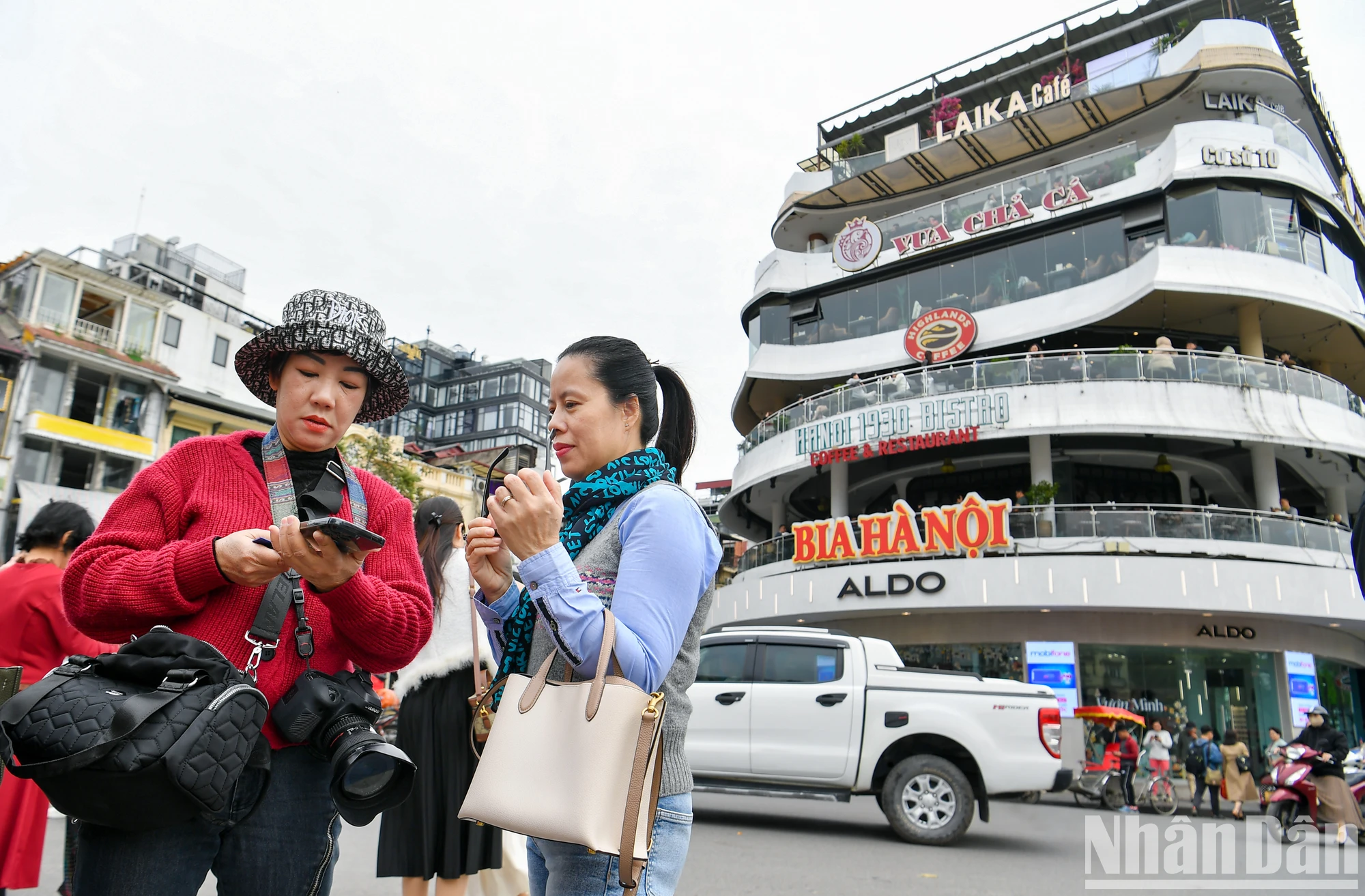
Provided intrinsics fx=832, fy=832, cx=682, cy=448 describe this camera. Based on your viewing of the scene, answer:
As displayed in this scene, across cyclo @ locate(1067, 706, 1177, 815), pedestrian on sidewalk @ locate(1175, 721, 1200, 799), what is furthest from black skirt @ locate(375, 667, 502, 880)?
pedestrian on sidewalk @ locate(1175, 721, 1200, 799)

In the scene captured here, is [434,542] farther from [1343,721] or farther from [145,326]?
[145,326]

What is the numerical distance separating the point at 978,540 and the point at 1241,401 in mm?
6949

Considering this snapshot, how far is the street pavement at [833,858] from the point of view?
5590mm

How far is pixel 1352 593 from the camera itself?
1866cm

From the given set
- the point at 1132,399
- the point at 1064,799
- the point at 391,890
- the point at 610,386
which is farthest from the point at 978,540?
the point at 610,386


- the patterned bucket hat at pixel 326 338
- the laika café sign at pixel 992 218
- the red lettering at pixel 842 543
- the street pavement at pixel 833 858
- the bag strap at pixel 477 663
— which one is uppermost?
the laika café sign at pixel 992 218

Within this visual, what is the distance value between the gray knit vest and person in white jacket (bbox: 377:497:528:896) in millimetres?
1663

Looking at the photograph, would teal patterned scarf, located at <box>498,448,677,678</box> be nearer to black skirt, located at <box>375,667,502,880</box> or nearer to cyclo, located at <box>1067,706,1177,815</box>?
black skirt, located at <box>375,667,502,880</box>

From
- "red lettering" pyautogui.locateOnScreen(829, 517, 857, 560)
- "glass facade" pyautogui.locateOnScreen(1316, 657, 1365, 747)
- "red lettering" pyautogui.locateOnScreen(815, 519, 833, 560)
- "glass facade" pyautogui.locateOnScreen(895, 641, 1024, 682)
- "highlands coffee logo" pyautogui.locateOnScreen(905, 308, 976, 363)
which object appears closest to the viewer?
"glass facade" pyautogui.locateOnScreen(895, 641, 1024, 682)

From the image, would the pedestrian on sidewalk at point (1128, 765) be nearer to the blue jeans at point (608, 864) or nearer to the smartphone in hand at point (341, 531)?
the blue jeans at point (608, 864)

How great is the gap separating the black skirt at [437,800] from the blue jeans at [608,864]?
1.75 m

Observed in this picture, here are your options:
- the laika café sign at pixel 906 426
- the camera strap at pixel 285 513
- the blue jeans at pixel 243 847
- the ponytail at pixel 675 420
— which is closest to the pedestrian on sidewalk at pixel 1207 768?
the laika café sign at pixel 906 426

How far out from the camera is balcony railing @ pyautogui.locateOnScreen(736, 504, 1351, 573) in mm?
19047

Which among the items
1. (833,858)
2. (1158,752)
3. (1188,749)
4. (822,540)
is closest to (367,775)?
(833,858)
